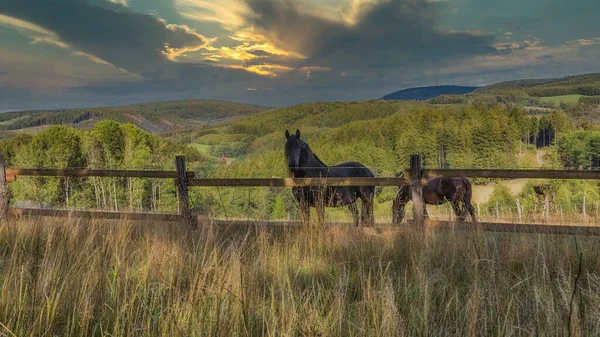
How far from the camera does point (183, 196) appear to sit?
6141mm

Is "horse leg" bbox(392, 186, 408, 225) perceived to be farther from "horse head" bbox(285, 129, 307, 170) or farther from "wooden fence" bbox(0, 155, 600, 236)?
"wooden fence" bbox(0, 155, 600, 236)

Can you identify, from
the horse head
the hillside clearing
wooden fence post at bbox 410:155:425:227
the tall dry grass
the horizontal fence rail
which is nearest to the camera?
the tall dry grass

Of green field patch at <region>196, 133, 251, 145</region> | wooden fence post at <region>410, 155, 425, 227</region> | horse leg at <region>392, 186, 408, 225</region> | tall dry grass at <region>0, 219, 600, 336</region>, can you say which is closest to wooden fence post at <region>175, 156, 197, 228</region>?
tall dry grass at <region>0, 219, 600, 336</region>

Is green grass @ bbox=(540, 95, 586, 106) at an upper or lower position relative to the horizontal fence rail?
upper

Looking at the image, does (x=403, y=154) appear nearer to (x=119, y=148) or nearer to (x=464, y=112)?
(x=464, y=112)

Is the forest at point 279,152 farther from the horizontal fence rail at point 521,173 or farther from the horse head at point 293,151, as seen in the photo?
the horizontal fence rail at point 521,173

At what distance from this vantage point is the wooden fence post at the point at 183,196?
5.98 metres

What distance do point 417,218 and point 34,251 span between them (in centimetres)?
486

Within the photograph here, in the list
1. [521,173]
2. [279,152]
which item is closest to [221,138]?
[279,152]

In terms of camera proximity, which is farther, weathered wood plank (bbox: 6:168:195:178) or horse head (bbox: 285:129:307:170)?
horse head (bbox: 285:129:307:170)

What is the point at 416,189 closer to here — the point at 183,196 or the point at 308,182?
the point at 308,182

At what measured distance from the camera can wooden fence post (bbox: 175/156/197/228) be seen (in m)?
5.98

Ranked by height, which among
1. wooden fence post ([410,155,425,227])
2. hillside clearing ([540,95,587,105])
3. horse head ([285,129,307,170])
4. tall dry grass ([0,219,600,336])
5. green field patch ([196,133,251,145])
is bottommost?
tall dry grass ([0,219,600,336])

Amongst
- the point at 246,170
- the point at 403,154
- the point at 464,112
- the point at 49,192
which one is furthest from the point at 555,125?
the point at 49,192
